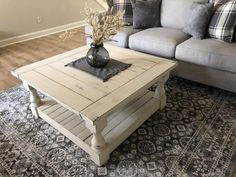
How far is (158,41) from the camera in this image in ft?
7.72

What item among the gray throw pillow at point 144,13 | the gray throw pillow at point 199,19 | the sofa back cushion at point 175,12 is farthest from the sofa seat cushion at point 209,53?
the gray throw pillow at point 144,13

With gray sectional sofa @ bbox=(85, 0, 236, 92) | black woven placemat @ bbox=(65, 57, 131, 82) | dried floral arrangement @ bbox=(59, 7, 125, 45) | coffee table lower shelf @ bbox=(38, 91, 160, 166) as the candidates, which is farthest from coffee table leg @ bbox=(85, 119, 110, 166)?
gray sectional sofa @ bbox=(85, 0, 236, 92)

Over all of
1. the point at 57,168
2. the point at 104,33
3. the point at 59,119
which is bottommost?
the point at 57,168

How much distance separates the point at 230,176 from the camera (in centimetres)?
142

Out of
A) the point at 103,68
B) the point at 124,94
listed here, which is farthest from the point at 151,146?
the point at 103,68

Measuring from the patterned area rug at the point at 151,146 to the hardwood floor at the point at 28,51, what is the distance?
75 cm

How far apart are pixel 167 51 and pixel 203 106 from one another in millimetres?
657

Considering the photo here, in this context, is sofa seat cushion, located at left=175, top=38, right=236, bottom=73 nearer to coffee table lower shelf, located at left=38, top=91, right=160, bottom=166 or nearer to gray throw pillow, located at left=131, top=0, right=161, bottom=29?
coffee table lower shelf, located at left=38, top=91, right=160, bottom=166

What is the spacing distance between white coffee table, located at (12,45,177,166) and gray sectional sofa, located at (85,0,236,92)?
0.45 m

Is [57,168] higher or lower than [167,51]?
lower

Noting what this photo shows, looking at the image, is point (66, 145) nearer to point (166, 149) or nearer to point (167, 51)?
point (166, 149)

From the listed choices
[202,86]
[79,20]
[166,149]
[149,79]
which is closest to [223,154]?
[166,149]

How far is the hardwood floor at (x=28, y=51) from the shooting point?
2803 millimetres

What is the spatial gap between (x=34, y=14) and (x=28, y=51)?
863mm
